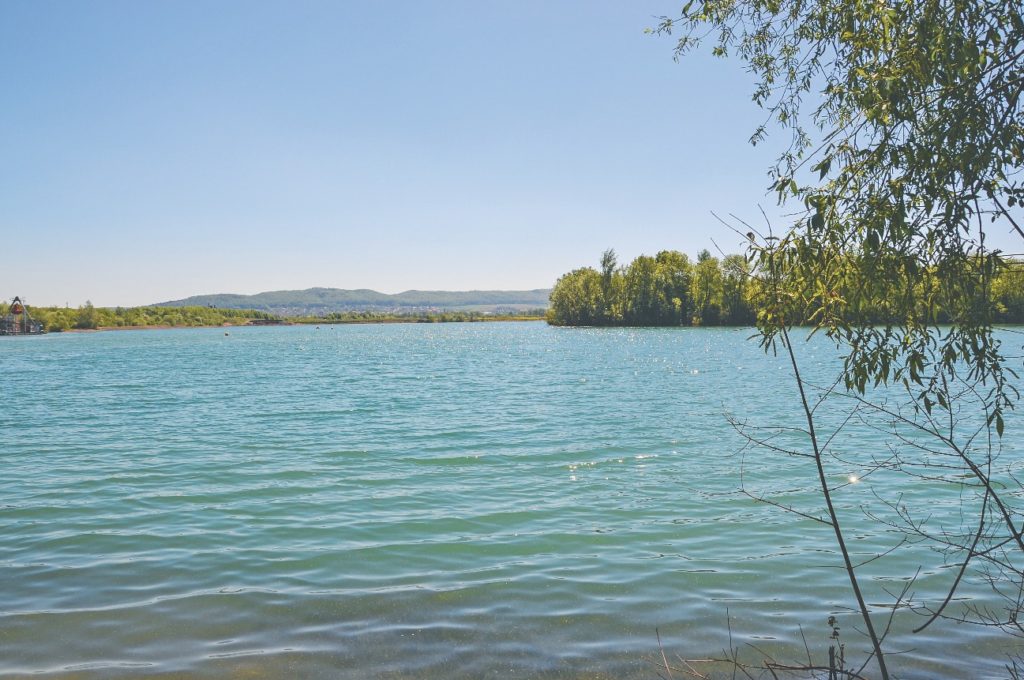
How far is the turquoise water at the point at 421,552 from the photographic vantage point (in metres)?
7.40

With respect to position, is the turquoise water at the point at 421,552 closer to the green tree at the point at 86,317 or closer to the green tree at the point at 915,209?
the green tree at the point at 915,209

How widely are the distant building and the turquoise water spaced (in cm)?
15753

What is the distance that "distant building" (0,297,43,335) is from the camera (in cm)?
15100

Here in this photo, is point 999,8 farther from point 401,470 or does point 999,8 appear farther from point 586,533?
point 401,470

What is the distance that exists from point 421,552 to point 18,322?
18070cm

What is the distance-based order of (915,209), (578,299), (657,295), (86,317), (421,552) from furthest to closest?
1. (86,317)
2. (578,299)
3. (657,295)
4. (421,552)
5. (915,209)

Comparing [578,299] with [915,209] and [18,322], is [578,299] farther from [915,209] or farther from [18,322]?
[915,209]

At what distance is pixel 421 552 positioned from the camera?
10.8m

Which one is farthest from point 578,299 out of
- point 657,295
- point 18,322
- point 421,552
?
point 421,552

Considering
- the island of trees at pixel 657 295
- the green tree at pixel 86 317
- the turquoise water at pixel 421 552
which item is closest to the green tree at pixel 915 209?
the turquoise water at pixel 421 552

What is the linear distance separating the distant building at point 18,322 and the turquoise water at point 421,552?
157533mm

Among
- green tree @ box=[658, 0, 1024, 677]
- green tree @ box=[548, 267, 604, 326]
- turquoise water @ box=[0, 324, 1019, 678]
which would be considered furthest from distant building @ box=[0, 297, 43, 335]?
green tree @ box=[658, 0, 1024, 677]

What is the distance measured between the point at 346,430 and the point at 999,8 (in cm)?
2065

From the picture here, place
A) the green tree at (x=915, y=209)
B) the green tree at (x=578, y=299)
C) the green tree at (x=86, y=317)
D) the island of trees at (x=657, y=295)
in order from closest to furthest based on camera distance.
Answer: the green tree at (x=915, y=209) < the island of trees at (x=657, y=295) < the green tree at (x=578, y=299) < the green tree at (x=86, y=317)
